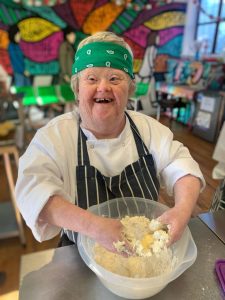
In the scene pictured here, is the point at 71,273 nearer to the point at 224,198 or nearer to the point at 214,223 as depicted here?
the point at 214,223

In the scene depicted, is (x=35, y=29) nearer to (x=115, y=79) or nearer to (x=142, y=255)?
(x=115, y=79)

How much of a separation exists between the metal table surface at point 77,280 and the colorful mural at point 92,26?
3.61 metres

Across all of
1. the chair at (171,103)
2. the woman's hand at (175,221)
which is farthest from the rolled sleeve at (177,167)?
the chair at (171,103)

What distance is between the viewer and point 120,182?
774 mm

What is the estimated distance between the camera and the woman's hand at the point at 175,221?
0.55 meters

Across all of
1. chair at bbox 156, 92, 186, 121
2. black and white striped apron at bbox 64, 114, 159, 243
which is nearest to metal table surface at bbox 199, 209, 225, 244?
black and white striped apron at bbox 64, 114, 159, 243

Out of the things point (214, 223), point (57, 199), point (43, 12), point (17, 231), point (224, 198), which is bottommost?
point (17, 231)

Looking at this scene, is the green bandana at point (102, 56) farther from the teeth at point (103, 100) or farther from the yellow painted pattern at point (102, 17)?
the yellow painted pattern at point (102, 17)

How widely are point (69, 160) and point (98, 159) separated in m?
0.09

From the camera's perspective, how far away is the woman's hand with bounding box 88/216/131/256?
0.52 m

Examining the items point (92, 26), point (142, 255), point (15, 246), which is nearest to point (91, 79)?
point (142, 255)

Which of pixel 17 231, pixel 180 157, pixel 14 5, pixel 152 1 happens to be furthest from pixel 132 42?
pixel 180 157

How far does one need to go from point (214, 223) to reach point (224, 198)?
38cm

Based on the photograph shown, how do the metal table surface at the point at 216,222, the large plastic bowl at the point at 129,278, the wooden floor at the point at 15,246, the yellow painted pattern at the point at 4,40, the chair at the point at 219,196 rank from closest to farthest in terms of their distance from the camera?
the large plastic bowl at the point at 129,278 → the metal table surface at the point at 216,222 → the chair at the point at 219,196 → the wooden floor at the point at 15,246 → the yellow painted pattern at the point at 4,40
